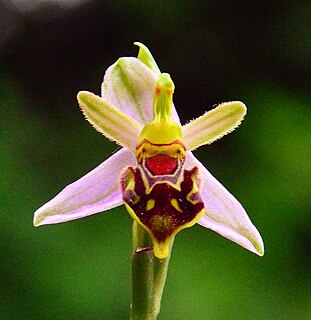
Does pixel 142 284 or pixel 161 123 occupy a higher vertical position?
pixel 161 123

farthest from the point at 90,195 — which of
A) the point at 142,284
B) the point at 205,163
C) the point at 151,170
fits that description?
the point at 205,163

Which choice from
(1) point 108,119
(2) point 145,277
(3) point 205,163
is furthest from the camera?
(3) point 205,163

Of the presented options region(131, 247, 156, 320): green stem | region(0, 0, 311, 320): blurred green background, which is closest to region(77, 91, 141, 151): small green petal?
region(131, 247, 156, 320): green stem

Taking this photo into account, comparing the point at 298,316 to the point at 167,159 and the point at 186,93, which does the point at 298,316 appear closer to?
the point at 167,159

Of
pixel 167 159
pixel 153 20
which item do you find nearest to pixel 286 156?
pixel 153 20

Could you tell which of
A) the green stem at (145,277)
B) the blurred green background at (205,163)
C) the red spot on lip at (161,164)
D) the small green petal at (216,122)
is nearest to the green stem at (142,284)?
the green stem at (145,277)

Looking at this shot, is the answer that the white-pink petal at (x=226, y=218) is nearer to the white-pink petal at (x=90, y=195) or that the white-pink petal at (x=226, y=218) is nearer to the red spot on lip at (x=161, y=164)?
the red spot on lip at (x=161, y=164)

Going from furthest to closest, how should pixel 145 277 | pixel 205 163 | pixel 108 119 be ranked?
pixel 205 163
pixel 108 119
pixel 145 277

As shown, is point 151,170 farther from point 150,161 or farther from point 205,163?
point 205,163
